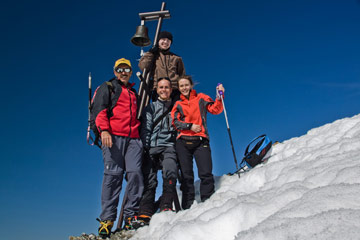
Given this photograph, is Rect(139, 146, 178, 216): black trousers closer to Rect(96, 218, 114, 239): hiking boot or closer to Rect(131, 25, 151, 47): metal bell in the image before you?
Rect(96, 218, 114, 239): hiking boot

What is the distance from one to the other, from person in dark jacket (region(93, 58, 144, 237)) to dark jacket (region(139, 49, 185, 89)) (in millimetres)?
1253

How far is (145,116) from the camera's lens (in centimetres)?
526

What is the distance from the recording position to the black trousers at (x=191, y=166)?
4414 mm

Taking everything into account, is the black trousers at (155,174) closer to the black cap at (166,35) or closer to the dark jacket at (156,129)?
the dark jacket at (156,129)

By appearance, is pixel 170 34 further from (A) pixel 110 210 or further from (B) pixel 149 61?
Result: (A) pixel 110 210

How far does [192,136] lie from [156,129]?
2.71 feet

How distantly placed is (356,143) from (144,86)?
4419 millimetres

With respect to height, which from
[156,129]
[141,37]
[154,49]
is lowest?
[156,129]

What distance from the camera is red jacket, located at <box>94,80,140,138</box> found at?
15.2 feet

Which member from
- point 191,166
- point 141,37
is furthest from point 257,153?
point 141,37

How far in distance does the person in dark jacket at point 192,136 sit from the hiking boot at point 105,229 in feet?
4.38

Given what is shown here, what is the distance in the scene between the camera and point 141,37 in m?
6.93

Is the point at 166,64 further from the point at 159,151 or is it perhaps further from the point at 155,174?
the point at 155,174

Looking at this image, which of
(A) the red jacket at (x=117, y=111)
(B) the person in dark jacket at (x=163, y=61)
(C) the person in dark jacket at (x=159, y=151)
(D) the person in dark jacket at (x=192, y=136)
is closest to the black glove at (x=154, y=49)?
(B) the person in dark jacket at (x=163, y=61)
